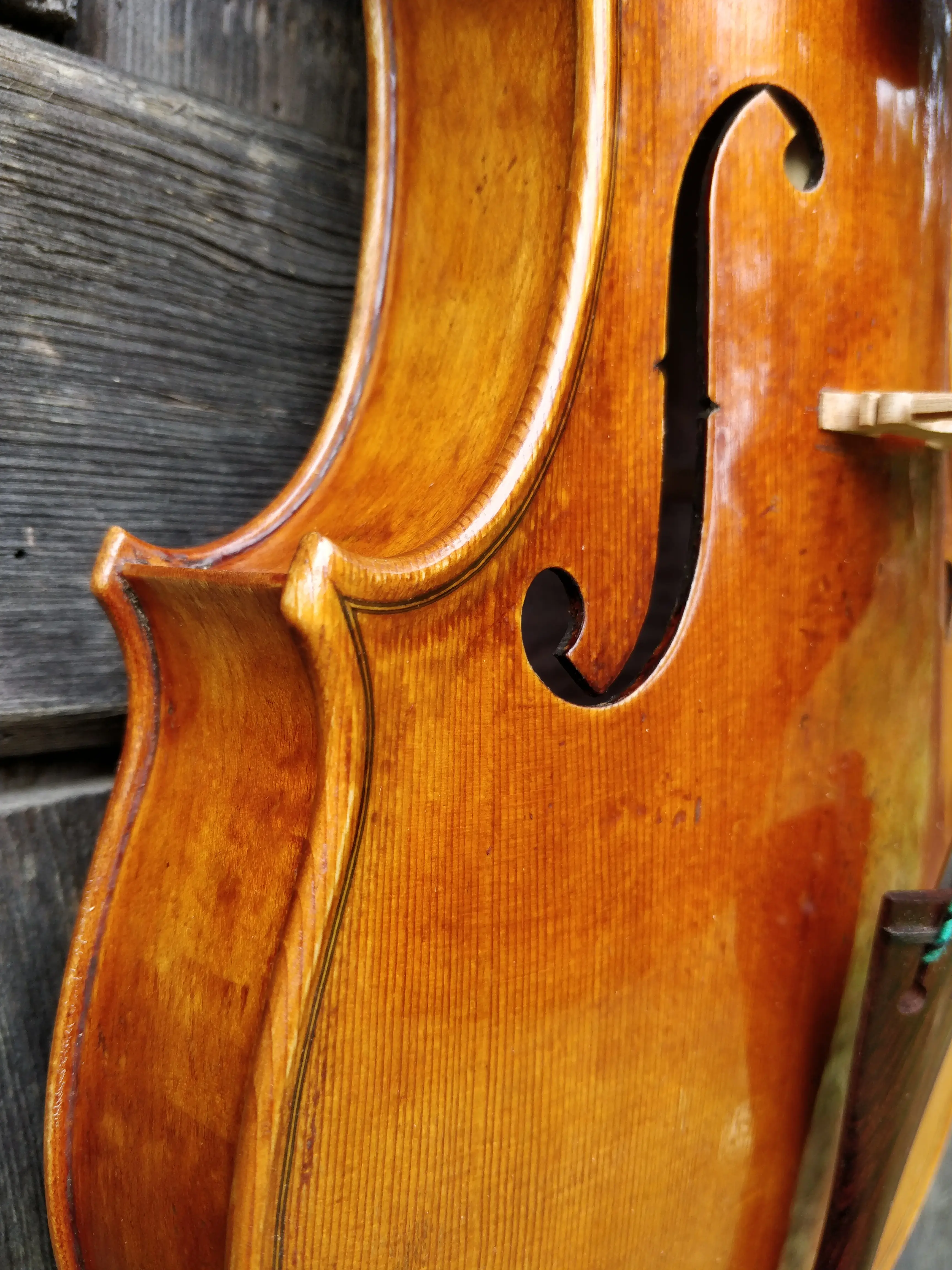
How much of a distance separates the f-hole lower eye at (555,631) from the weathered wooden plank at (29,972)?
1.10ft

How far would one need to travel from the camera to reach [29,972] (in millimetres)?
673

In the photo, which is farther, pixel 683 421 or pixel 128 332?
pixel 128 332

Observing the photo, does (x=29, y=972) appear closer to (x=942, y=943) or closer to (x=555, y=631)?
(x=555, y=631)

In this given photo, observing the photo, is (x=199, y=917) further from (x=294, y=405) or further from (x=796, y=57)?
(x=796, y=57)

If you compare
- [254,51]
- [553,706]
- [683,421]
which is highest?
[254,51]

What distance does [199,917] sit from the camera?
20.2 inches

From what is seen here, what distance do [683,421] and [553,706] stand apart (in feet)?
0.60

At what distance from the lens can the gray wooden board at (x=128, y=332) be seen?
65 cm

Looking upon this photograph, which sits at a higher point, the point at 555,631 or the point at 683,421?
the point at 683,421

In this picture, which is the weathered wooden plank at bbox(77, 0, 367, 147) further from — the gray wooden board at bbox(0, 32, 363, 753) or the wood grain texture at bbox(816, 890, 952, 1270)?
the wood grain texture at bbox(816, 890, 952, 1270)

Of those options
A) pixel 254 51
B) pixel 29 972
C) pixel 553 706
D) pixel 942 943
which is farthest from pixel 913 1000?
pixel 254 51

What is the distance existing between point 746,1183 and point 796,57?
0.64 meters

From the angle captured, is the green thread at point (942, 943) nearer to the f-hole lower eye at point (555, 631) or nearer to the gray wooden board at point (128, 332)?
the f-hole lower eye at point (555, 631)

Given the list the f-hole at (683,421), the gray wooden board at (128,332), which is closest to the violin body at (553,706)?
the f-hole at (683,421)
